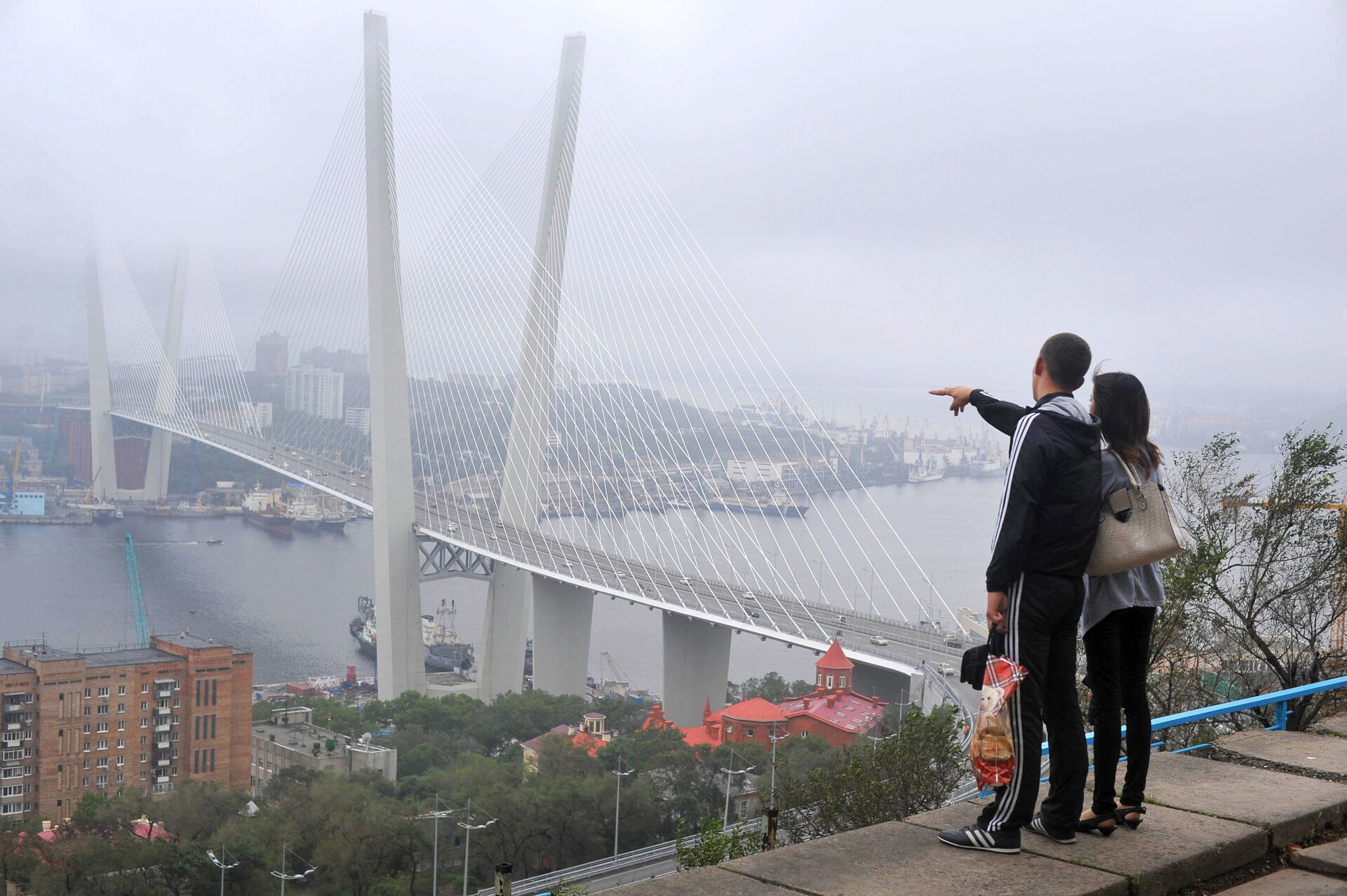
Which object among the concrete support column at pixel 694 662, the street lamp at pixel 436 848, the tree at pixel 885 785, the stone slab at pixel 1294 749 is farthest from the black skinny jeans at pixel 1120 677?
the concrete support column at pixel 694 662

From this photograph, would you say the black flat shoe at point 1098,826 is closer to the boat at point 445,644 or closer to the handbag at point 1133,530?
the handbag at point 1133,530

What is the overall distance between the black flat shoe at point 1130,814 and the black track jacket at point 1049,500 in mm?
257

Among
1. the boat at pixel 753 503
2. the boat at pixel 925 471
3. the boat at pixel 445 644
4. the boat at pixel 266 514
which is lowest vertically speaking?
the boat at pixel 445 644

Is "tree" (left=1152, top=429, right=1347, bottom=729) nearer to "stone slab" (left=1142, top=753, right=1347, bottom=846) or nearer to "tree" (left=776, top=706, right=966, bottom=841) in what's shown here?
Result: "tree" (left=776, top=706, right=966, bottom=841)

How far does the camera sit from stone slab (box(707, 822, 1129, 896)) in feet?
3.33

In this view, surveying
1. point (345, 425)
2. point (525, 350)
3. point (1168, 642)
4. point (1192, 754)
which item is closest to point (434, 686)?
point (525, 350)

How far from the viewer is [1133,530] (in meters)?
1.24

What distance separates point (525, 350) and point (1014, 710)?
12.2m

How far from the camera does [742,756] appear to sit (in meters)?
8.77

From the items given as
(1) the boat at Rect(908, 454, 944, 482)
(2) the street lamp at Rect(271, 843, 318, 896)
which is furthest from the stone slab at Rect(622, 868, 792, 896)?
(1) the boat at Rect(908, 454, 944, 482)

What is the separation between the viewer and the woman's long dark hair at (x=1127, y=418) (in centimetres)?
127

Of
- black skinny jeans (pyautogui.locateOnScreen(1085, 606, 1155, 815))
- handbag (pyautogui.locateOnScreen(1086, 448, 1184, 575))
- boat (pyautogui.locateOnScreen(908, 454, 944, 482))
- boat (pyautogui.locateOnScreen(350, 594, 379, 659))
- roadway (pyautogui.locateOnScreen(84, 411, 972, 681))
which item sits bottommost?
boat (pyautogui.locateOnScreen(350, 594, 379, 659))

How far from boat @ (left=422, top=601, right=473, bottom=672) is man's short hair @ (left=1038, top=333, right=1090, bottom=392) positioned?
1694cm

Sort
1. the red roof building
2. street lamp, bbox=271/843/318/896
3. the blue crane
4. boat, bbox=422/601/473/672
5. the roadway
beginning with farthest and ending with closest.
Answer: boat, bbox=422/601/473/672 → the blue crane → the roadway → the red roof building → street lamp, bbox=271/843/318/896
